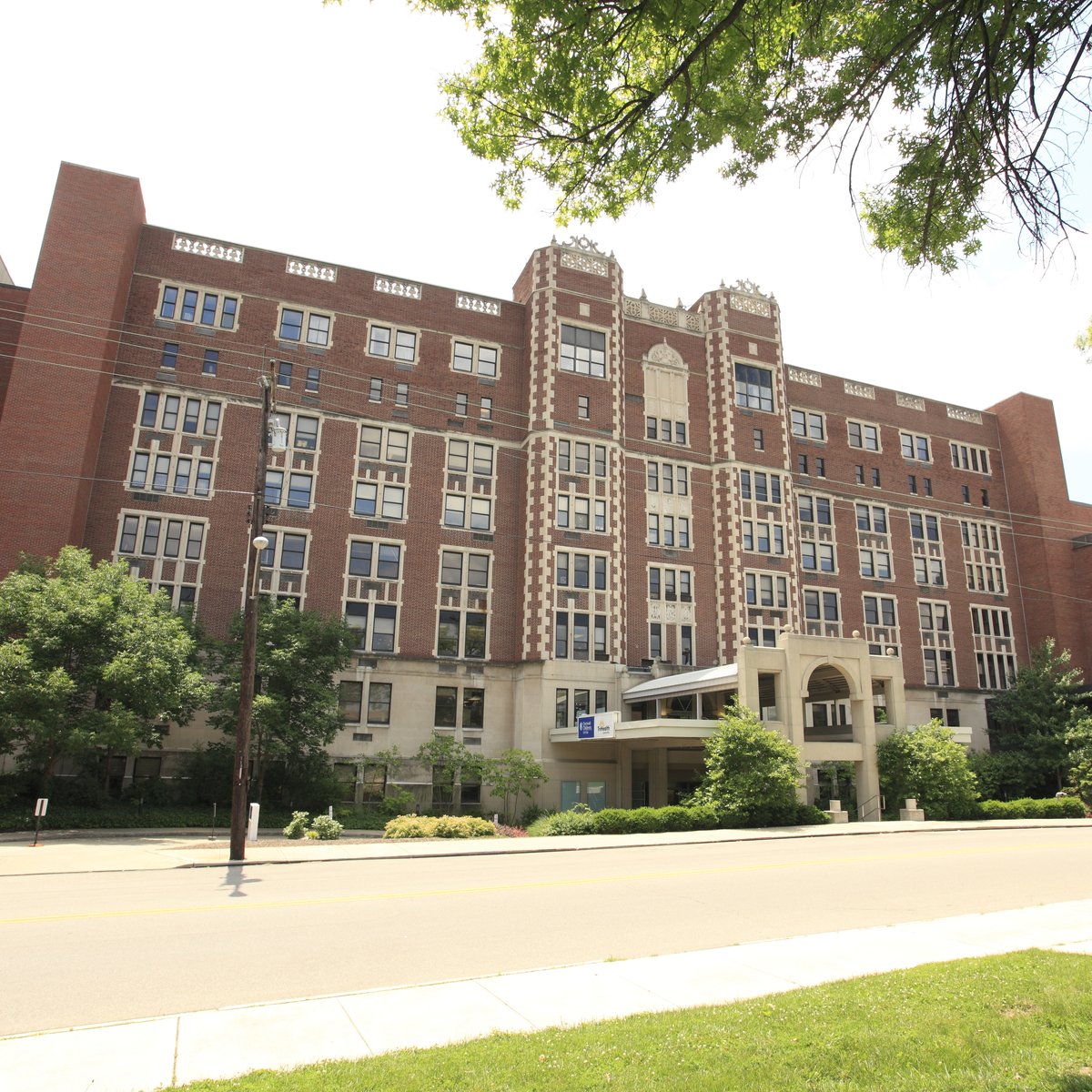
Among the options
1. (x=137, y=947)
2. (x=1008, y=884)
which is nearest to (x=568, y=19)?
(x=137, y=947)

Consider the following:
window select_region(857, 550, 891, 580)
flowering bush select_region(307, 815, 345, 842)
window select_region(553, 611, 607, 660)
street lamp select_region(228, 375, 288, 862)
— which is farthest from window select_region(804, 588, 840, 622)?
street lamp select_region(228, 375, 288, 862)

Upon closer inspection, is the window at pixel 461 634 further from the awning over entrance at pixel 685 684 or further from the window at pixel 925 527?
the window at pixel 925 527

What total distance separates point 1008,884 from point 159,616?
1068 inches

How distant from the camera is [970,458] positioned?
185ft

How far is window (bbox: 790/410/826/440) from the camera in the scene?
50.8 m

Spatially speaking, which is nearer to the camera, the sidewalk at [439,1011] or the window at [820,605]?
the sidewalk at [439,1011]

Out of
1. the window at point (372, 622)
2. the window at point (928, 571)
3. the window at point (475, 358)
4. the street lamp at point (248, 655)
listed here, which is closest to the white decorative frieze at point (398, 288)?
the window at point (475, 358)

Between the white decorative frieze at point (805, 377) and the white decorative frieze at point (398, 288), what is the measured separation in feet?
78.9

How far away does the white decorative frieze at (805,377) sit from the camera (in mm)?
51719

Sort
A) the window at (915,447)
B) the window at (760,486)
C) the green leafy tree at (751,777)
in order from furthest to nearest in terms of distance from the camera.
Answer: the window at (915,447)
the window at (760,486)
the green leafy tree at (751,777)

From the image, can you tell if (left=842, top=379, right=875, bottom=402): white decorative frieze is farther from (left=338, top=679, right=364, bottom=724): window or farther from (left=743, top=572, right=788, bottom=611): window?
(left=338, top=679, right=364, bottom=724): window

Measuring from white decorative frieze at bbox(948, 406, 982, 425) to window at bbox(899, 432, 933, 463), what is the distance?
379 cm

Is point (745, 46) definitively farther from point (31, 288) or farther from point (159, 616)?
point (31, 288)

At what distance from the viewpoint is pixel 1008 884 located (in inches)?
611
